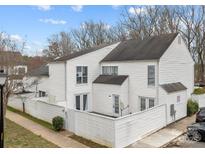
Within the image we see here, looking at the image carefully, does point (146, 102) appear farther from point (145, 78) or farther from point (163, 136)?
point (163, 136)

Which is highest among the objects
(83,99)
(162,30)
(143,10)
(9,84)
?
(143,10)

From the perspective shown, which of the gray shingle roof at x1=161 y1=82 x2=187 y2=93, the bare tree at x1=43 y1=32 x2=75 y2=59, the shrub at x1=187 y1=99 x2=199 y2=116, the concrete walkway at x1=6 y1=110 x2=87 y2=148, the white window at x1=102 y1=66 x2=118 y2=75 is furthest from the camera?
the bare tree at x1=43 y1=32 x2=75 y2=59

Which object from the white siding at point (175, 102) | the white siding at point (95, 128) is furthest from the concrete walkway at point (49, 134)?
the white siding at point (175, 102)

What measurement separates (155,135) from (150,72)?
567 centimetres

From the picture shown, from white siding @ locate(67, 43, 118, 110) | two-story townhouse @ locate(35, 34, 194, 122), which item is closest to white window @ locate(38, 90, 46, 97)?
two-story townhouse @ locate(35, 34, 194, 122)

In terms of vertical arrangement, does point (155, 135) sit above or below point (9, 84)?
below

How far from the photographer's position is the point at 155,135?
14.6 meters

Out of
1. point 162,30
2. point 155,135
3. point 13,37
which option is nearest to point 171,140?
point 155,135

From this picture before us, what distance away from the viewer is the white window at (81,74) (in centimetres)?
2109

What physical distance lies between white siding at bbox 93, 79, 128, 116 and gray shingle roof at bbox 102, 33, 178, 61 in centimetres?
241

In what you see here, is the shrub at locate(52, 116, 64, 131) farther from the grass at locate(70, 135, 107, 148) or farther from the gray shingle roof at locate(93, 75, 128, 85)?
the gray shingle roof at locate(93, 75, 128, 85)

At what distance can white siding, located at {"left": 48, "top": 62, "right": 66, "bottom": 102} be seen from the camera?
2077 centimetres

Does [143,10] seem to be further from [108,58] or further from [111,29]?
[108,58]

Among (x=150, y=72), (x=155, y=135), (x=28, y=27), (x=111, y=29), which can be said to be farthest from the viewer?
(x=111, y=29)
